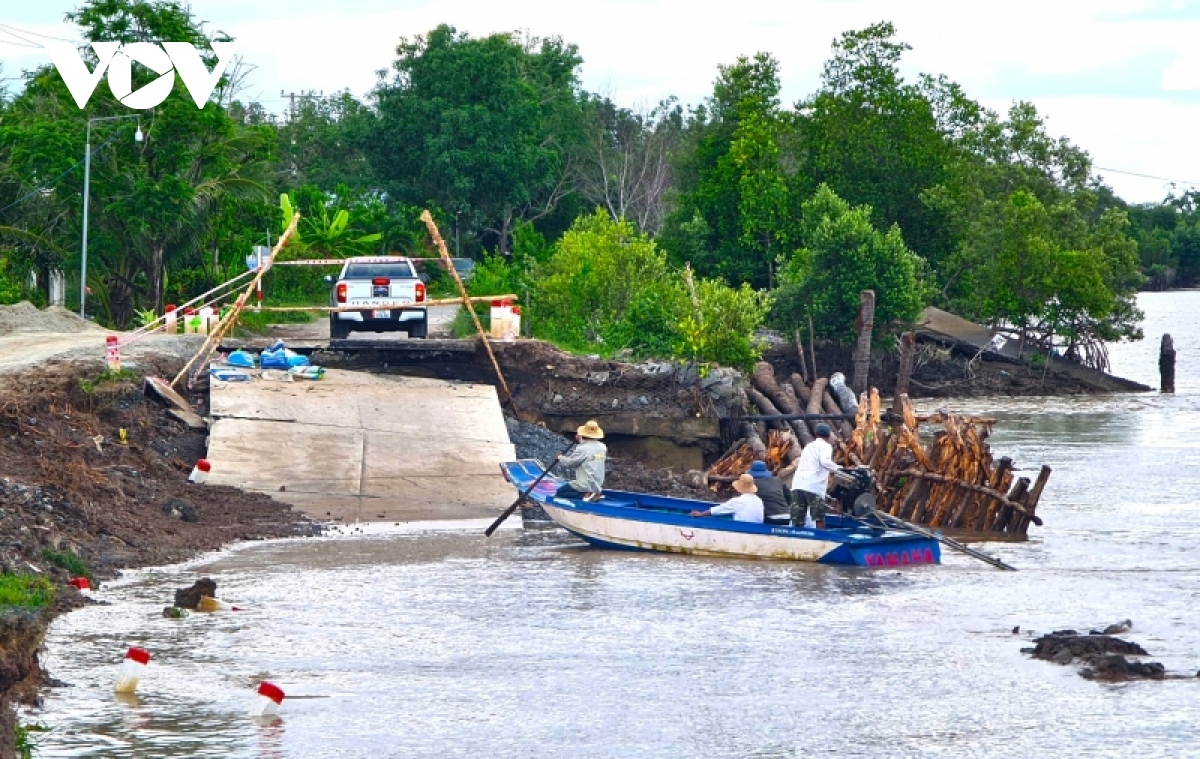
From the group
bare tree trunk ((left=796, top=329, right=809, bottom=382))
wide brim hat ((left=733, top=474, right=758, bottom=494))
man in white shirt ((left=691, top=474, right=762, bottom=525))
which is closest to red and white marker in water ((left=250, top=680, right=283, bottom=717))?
man in white shirt ((left=691, top=474, right=762, bottom=525))

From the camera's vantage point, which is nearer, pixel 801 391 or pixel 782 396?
pixel 782 396

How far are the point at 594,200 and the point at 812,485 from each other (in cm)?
5556

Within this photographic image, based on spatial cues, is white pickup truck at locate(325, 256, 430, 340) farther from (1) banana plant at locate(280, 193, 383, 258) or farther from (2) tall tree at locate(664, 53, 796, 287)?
(2) tall tree at locate(664, 53, 796, 287)

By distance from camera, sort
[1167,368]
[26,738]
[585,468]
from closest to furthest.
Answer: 1. [26,738]
2. [585,468]
3. [1167,368]

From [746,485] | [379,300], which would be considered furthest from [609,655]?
[379,300]

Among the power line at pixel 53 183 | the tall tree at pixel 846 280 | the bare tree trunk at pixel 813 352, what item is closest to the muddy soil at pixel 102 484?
the power line at pixel 53 183

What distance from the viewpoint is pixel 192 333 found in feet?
99.3

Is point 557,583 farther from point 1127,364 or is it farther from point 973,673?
point 1127,364

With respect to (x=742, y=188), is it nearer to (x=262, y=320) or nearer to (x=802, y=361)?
(x=802, y=361)

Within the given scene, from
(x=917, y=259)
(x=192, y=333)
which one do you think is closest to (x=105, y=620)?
(x=192, y=333)

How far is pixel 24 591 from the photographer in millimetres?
14539

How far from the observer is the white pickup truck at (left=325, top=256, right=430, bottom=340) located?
30.7 m

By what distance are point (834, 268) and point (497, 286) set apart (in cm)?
962

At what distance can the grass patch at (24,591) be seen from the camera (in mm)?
14031
